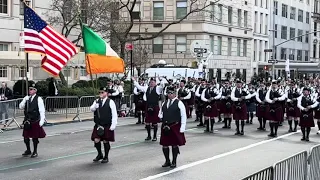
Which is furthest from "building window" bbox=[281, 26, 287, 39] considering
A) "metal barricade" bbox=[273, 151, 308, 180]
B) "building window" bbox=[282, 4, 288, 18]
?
"metal barricade" bbox=[273, 151, 308, 180]

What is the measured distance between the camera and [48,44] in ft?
52.4

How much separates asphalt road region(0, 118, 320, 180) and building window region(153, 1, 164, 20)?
112 ft

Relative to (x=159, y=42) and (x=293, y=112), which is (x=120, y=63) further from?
(x=159, y=42)

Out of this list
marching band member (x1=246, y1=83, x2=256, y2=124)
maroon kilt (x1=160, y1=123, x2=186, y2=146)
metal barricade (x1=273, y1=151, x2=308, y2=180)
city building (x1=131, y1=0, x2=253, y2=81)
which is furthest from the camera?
city building (x1=131, y1=0, x2=253, y2=81)

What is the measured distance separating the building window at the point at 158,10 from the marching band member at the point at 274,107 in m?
34.9

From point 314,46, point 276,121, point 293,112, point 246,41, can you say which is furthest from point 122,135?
point 314,46

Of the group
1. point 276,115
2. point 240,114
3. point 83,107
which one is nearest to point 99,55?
point 240,114

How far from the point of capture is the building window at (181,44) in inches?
2104

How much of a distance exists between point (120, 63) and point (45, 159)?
355 cm

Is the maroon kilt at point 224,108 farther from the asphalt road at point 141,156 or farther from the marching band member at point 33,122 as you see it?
the marching band member at point 33,122

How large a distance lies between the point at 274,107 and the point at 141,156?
6.88 m

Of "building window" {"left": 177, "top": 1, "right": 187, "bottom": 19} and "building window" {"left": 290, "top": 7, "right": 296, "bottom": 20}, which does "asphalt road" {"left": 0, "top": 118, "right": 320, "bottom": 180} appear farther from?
"building window" {"left": 290, "top": 7, "right": 296, "bottom": 20}

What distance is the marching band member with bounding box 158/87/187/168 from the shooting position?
41.1 feet

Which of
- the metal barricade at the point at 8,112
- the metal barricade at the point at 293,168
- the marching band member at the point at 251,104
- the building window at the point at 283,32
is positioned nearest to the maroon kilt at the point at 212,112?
the marching band member at the point at 251,104
